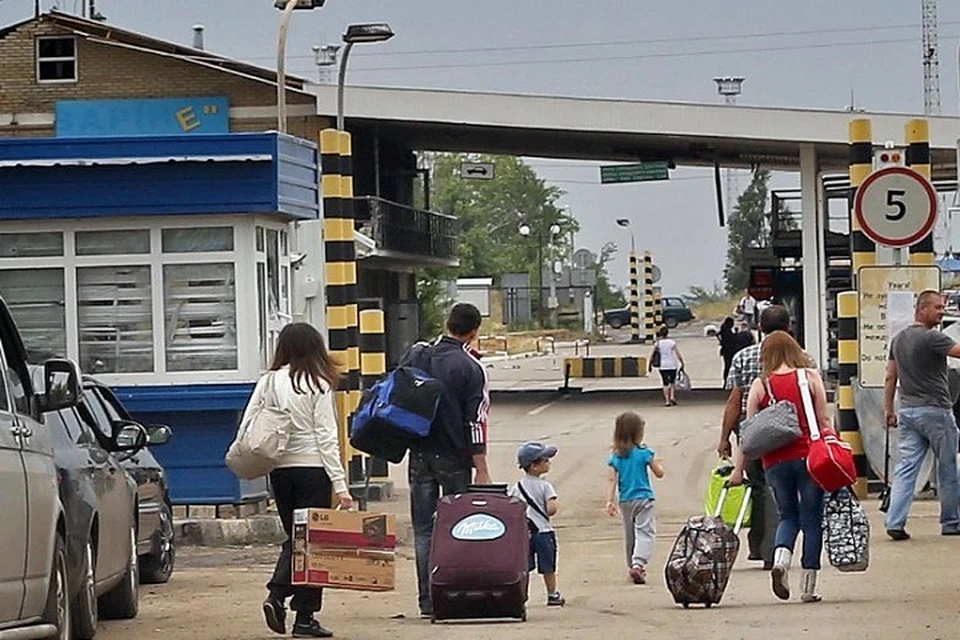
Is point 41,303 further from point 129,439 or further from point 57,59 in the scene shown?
point 57,59

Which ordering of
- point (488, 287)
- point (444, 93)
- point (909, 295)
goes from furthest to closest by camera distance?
point (488, 287) → point (444, 93) → point (909, 295)

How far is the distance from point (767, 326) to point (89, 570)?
483 cm

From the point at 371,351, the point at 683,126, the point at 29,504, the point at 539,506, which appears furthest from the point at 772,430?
the point at 683,126

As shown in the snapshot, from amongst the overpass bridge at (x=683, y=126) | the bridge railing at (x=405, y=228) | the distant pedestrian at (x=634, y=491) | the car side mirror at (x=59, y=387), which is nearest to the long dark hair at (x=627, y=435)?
the distant pedestrian at (x=634, y=491)

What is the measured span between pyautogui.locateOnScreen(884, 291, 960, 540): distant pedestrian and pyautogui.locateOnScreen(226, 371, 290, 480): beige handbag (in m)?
6.40

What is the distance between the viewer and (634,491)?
14531 millimetres

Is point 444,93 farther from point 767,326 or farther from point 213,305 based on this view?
point 767,326

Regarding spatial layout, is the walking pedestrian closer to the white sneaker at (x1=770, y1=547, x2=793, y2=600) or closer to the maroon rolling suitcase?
the white sneaker at (x1=770, y1=547, x2=793, y2=600)

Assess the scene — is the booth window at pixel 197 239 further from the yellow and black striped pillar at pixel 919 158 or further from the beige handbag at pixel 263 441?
the beige handbag at pixel 263 441

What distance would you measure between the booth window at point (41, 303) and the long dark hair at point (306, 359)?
730 centimetres

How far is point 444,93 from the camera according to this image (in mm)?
45031

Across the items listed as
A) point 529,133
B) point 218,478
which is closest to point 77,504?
point 218,478

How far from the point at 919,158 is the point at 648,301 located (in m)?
69.3

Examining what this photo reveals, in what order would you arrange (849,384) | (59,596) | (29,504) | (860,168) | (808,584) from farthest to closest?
(849,384)
(860,168)
(808,584)
(59,596)
(29,504)
